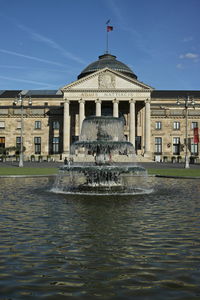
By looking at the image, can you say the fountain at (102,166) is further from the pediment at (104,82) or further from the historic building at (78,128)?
the historic building at (78,128)

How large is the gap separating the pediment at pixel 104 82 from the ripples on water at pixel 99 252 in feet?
212

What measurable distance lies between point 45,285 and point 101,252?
77.2 inches

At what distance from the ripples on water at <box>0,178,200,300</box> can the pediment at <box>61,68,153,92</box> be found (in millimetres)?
64663

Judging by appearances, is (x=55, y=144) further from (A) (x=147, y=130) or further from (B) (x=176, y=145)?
(B) (x=176, y=145)

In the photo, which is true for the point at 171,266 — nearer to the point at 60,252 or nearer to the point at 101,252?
the point at 101,252

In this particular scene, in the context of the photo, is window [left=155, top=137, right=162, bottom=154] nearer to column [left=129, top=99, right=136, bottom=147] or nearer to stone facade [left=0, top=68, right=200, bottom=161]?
stone facade [left=0, top=68, right=200, bottom=161]

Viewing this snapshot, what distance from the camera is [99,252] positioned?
7.40 meters

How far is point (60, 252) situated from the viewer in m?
7.39

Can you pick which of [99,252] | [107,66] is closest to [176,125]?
[107,66]

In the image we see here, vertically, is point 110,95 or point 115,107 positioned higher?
point 110,95

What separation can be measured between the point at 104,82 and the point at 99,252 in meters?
71.5

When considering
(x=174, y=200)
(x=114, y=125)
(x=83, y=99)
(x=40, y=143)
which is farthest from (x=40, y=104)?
(x=174, y=200)

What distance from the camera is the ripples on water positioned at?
5543mm

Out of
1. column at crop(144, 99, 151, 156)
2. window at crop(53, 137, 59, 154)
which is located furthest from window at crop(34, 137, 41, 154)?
column at crop(144, 99, 151, 156)
